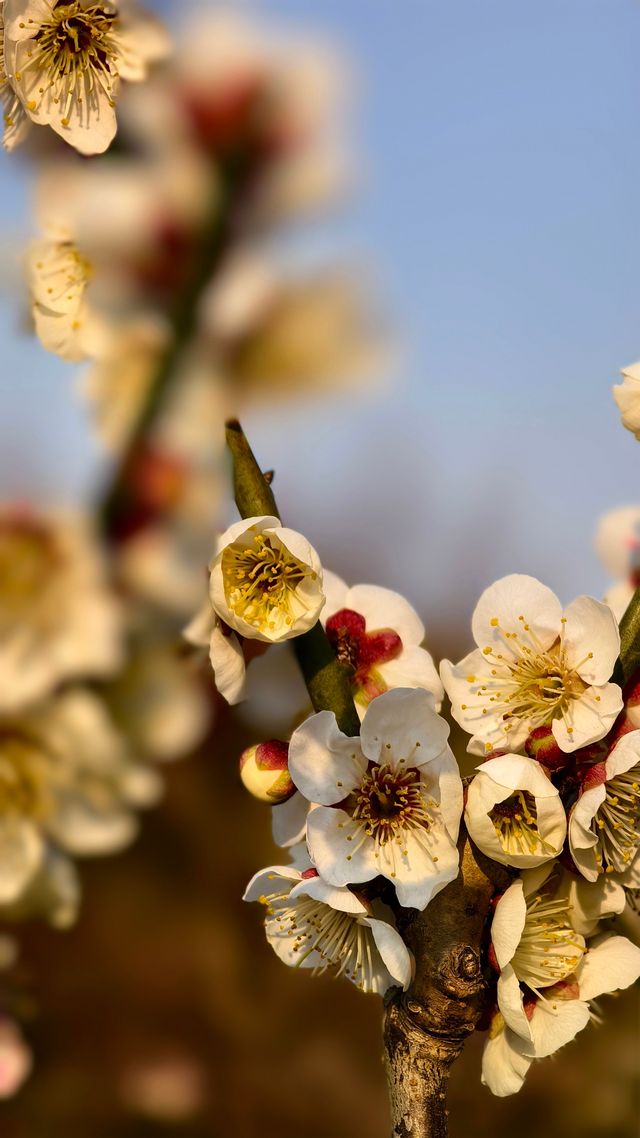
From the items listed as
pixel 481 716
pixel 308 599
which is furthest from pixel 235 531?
pixel 481 716

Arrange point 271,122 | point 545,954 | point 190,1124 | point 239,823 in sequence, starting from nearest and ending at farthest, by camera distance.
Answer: point 271,122 < point 545,954 < point 190,1124 < point 239,823

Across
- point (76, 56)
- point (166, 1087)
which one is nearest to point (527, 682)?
point (76, 56)

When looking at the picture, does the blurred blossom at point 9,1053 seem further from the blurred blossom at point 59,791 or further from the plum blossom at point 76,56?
the plum blossom at point 76,56

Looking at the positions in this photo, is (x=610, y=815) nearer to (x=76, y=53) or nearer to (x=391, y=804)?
(x=391, y=804)

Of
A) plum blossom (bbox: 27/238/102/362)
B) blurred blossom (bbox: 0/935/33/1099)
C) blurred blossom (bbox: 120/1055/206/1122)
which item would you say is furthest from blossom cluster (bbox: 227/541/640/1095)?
blurred blossom (bbox: 120/1055/206/1122)

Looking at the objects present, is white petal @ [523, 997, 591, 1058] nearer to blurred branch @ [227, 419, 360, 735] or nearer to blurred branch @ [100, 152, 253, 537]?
blurred branch @ [227, 419, 360, 735]

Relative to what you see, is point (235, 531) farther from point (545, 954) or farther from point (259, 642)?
point (545, 954)
